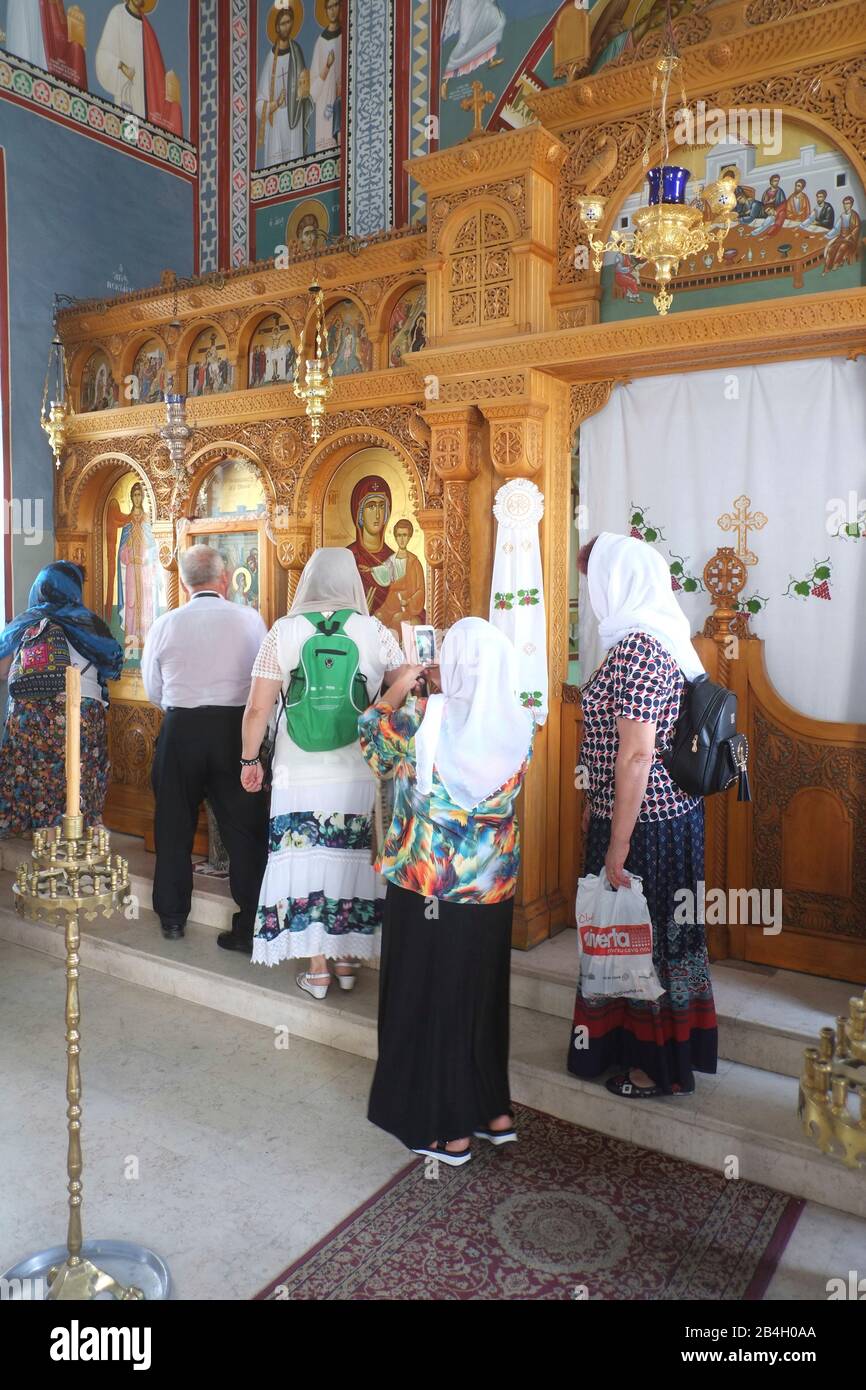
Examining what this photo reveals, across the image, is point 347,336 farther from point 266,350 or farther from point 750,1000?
point 750,1000

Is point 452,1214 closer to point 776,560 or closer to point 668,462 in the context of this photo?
point 776,560

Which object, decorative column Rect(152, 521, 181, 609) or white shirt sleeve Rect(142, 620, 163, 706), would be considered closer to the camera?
white shirt sleeve Rect(142, 620, 163, 706)

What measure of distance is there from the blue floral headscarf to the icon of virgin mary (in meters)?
1.46

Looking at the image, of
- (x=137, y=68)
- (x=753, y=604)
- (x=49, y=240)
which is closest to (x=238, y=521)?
(x=49, y=240)

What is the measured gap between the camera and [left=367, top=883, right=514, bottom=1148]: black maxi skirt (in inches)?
111

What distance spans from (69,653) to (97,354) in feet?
6.88

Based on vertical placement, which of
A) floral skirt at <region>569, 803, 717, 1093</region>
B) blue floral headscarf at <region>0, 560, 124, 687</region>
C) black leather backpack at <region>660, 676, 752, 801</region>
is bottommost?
floral skirt at <region>569, 803, 717, 1093</region>

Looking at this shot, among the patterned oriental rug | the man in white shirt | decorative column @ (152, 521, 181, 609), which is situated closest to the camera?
the patterned oriental rug

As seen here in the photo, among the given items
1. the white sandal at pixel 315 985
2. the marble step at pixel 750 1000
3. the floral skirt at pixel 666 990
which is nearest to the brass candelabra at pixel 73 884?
the floral skirt at pixel 666 990

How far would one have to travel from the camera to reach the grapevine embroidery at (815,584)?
3709 millimetres

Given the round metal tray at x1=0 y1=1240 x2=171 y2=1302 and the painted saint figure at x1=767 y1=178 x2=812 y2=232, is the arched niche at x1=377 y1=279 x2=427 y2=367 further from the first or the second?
the round metal tray at x1=0 y1=1240 x2=171 y2=1302

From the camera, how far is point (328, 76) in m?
6.09

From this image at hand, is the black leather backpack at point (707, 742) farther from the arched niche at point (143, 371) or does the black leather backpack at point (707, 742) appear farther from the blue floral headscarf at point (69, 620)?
the arched niche at point (143, 371)

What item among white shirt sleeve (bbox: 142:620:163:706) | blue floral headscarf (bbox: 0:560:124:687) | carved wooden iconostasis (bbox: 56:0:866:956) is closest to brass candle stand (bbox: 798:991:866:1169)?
carved wooden iconostasis (bbox: 56:0:866:956)
